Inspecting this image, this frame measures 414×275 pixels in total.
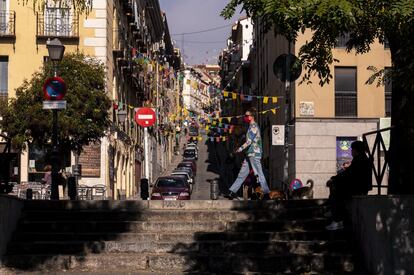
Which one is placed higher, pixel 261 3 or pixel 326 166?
pixel 261 3

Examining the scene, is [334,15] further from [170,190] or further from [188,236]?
[170,190]

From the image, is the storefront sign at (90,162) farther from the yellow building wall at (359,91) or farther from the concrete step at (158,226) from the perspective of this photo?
the concrete step at (158,226)

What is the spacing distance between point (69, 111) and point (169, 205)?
1500cm

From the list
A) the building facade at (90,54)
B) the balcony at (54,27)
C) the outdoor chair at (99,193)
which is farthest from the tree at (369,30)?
the balcony at (54,27)

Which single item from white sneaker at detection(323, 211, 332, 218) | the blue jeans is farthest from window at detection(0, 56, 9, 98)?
white sneaker at detection(323, 211, 332, 218)

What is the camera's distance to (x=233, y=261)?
10.8m

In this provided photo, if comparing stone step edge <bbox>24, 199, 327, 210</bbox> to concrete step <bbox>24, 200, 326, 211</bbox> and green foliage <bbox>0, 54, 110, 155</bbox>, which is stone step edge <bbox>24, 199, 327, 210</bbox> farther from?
green foliage <bbox>0, 54, 110, 155</bbox>

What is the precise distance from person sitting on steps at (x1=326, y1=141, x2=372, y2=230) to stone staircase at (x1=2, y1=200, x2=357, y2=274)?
26 cm

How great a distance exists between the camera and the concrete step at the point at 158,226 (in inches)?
483

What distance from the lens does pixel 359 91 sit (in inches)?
1374

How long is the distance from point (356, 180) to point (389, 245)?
1973 mm

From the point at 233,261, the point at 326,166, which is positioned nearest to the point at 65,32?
the point at 326,166

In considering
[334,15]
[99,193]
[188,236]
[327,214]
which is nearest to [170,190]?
[99,193]

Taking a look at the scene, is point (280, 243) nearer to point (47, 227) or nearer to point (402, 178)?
point (402, 178)
